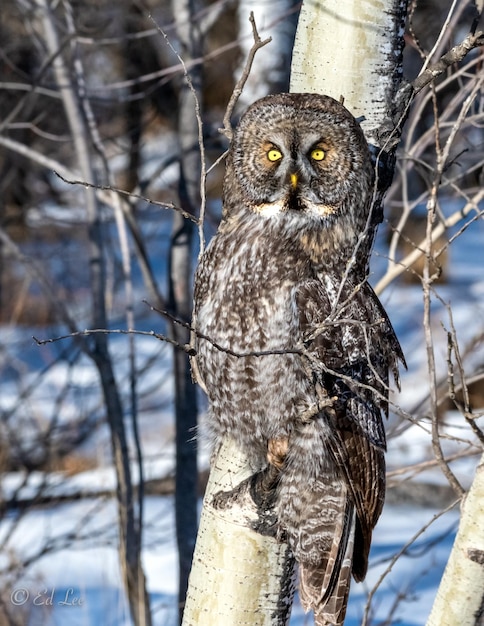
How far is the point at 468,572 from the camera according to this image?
161 centimetres

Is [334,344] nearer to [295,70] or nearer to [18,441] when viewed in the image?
[295,70]

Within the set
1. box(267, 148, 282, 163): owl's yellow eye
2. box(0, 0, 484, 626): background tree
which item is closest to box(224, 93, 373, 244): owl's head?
box(267, 148, 282, 163): owl's yellow eye

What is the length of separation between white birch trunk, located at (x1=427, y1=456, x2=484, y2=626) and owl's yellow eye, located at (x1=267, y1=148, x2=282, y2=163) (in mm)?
932

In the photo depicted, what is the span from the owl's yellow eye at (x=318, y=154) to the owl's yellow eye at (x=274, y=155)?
3.3 inches

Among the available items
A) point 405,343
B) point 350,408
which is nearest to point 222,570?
point 350,408

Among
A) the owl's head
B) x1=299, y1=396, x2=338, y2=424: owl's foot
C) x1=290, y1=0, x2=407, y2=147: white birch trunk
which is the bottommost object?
x1=299, y1=396, x2=338, y2=424: owl's foot

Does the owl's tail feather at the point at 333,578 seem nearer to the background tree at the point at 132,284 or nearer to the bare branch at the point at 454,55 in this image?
the background tree at the point at 132,284

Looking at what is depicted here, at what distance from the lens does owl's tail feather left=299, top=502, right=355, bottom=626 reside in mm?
2197

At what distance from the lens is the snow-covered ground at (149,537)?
405cm

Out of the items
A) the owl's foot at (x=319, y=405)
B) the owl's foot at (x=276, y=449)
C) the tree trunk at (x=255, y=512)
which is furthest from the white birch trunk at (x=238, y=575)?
the owl's foot at (x=319, y=405)

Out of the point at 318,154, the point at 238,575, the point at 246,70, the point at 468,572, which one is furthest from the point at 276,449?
the point at 246,70

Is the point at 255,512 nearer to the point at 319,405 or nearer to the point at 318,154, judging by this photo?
the point at 319,405

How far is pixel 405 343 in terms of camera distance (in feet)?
28.6

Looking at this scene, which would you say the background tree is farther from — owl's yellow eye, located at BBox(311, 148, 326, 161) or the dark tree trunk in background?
owl's yellow eye, located at BBox(311, 148, 326, 161)
